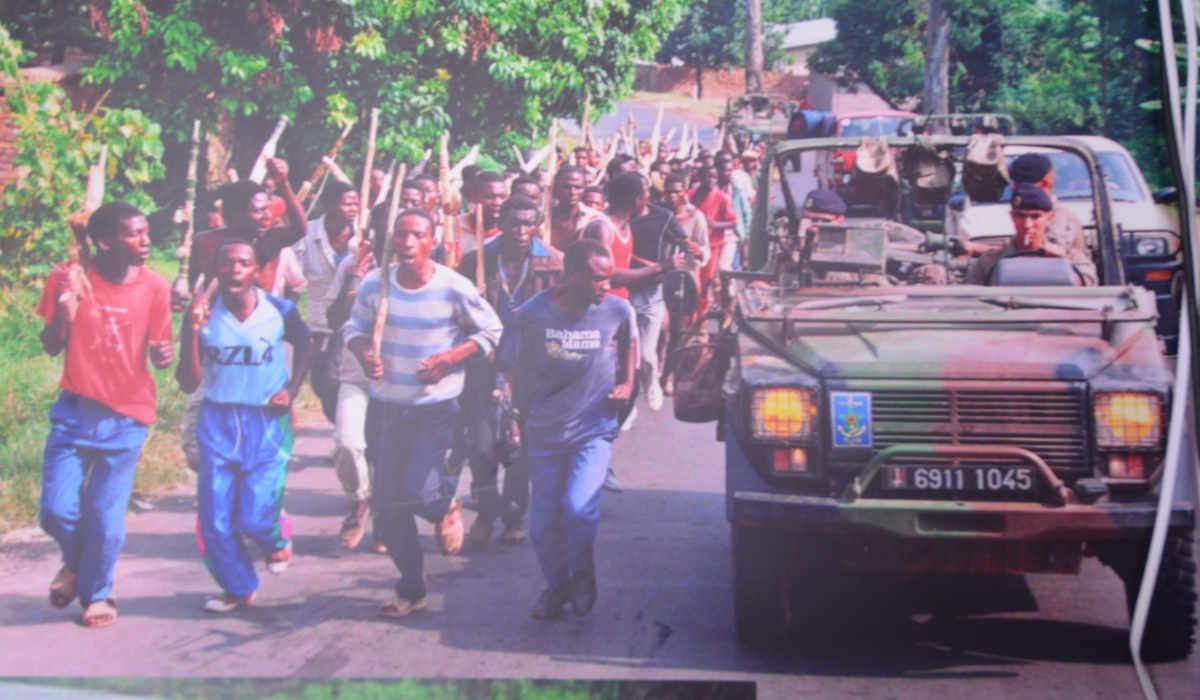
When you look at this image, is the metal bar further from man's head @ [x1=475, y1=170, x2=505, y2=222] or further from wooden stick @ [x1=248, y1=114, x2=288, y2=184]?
wooden stick @ [x1=248, y1=114, x2=288, y2=184]

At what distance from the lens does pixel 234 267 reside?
153 inches

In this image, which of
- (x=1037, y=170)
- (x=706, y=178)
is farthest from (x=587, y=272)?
(x=706, y=178)

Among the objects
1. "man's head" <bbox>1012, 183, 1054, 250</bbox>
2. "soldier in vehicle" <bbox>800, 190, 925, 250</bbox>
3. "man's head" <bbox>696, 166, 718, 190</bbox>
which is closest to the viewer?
"man's head" <bbox>1012, 183, 1054, 250</bbox>

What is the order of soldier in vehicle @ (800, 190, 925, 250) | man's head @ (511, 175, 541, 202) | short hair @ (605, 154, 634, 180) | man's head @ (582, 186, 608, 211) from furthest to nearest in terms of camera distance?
short hair @ (605, 154, 634, 180)
man's head @ (582, 186, 608, 211)
man's head @ (511, 175, 541, 202)
soldier in vehicle @ (800, 190, 925, 250)

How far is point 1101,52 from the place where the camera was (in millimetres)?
3586

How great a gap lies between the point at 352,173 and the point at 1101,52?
258cm

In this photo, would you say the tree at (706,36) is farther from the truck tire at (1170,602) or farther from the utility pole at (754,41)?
the truck tire at (1170,602)

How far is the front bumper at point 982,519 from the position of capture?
3.16 metres

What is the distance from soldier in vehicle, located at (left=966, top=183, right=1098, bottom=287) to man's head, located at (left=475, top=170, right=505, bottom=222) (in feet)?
6.38

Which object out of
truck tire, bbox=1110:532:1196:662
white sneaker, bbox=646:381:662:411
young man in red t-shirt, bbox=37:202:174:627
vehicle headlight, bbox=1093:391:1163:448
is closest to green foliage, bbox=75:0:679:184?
young man in red t-shirt, bbox=37:202:174:627

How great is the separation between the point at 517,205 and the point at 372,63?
30.3 inches

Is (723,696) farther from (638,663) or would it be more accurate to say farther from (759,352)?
(759,352)

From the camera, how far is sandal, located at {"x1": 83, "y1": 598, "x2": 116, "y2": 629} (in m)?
3.64

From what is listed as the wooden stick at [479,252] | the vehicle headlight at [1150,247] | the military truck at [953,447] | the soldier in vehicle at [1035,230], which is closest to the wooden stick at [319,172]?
the wooden stick at [479,252]
